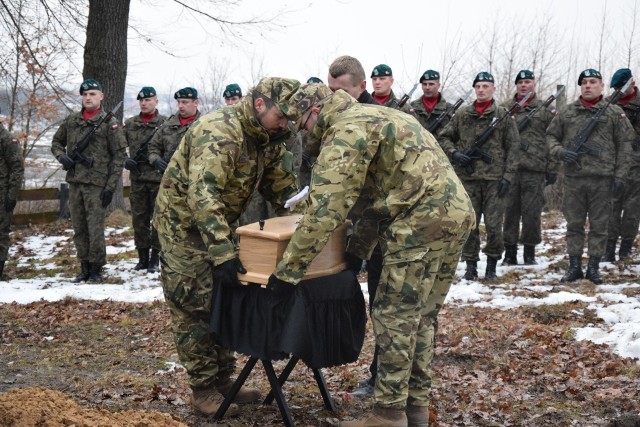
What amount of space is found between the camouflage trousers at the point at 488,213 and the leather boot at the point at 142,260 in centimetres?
→ 461

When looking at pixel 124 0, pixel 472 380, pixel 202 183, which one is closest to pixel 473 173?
pixel 472 380

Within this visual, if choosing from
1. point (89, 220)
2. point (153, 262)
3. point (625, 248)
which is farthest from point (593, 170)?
point (89, 220)

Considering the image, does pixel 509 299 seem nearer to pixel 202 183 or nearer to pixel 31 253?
pixel 202 183

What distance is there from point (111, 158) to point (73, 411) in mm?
6924

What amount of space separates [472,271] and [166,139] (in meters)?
4.61

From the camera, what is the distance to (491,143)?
9.95 m

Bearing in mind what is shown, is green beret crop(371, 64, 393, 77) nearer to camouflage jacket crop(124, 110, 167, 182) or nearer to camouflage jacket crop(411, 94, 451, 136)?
camouflage jacket crop(411, 94, 451, 136)

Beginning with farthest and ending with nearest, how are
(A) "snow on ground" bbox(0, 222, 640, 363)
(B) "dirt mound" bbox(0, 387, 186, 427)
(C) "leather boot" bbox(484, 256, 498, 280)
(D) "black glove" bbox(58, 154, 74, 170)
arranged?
(D) "black glove" bbox(58, 154, 74, 170), (C) "leather boot" bbox(484, 256, 498, 280), (A) "snow on ground" bbox(0, 222, 640, 363), (B) "dirt mound" bbox(0, 387, 186, 427)

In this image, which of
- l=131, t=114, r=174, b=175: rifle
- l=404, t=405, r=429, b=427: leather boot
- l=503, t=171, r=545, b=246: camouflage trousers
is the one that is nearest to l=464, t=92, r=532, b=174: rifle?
l=503, t=171, r=545, b=246: camouflage trousers

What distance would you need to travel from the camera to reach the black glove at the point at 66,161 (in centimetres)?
1020

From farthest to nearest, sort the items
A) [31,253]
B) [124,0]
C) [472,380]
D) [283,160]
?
[124,0] → [31,253] → [472,380] → [283,160]

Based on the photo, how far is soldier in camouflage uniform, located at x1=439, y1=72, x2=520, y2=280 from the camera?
988 centimetres

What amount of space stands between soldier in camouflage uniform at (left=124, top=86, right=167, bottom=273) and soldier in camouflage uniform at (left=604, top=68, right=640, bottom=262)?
6.57 metres

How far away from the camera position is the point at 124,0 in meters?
14.5
